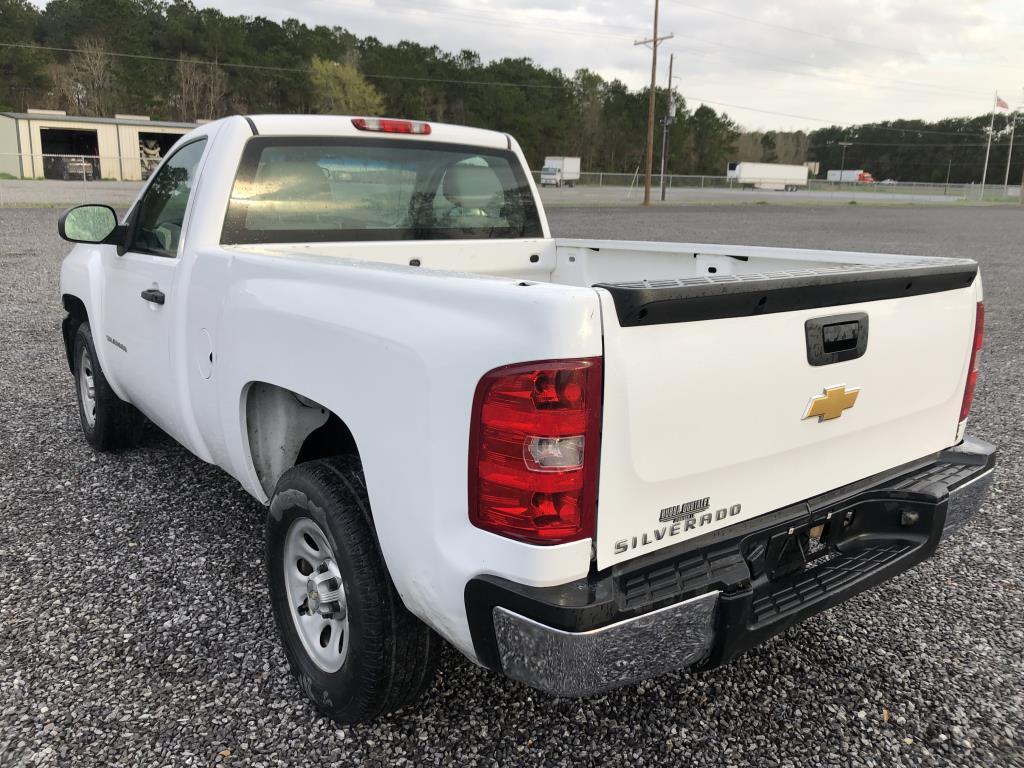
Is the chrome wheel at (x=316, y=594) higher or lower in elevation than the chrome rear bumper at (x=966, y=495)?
lower

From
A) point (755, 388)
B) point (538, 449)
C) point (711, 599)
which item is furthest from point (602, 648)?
point (755, 388)

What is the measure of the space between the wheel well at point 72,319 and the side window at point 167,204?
3.12 ft

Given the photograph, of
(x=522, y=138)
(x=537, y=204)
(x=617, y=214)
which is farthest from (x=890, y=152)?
(x=537, y=204)

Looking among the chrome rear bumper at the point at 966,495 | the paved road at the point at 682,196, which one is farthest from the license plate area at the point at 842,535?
the paved road at the point at 682,196

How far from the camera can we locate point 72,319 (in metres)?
4.95

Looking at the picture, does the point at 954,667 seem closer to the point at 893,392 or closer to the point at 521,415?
the point at 893,392

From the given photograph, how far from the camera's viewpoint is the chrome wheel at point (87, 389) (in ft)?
15.8

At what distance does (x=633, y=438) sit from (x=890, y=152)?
450ft

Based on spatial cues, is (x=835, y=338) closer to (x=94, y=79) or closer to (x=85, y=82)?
(x=94, y=79)

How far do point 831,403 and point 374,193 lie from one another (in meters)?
2.45

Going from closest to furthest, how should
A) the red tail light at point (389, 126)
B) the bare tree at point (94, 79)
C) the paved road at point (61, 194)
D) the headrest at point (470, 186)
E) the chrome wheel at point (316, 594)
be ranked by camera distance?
the chrome wheel at point (316, 594) < the red tail light at point (389, 126) < the headrest at point (470, 186) < the paved road at point (61, 194) < the bare tree at point (94, 79)

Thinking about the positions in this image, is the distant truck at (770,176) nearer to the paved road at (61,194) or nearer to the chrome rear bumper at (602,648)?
the paved road at (61,194)

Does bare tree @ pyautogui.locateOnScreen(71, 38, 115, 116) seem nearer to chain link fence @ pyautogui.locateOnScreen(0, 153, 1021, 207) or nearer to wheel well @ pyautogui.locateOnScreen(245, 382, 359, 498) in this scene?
chain link fence @ pyautogui.locateOnScreen(0, 153, 1021, 207)

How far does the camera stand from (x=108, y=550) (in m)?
3.68
